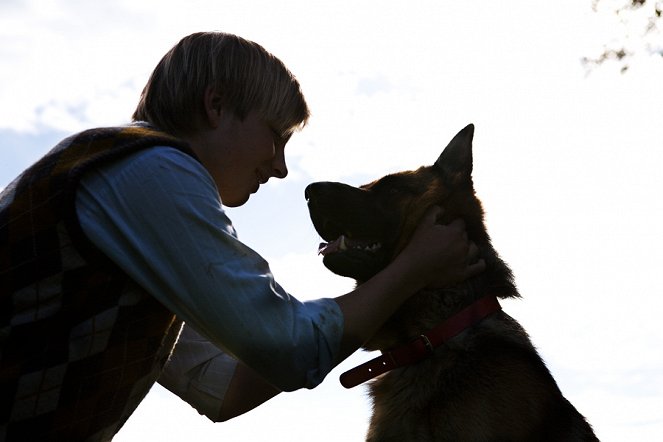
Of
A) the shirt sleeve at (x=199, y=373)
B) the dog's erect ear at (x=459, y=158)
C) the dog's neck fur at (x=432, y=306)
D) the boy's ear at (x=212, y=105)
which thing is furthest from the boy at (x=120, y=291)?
the dog's erect ear at (x=459, y=158)

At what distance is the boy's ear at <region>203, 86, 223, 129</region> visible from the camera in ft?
7.73

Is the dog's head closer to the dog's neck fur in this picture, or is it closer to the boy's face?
the dog's neck fur

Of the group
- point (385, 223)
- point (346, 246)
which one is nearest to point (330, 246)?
point (346, 246)

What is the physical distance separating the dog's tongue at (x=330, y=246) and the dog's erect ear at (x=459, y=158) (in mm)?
637

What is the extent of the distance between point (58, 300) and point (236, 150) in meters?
0.81

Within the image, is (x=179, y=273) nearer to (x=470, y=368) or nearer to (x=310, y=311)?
(x=310, y=311)

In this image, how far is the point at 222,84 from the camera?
7.76 feet

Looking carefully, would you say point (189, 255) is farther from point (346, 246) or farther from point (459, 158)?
point (459, 158)

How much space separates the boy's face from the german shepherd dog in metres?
0.79

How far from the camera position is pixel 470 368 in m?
2.87

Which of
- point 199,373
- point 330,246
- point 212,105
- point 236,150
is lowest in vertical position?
point 199,373

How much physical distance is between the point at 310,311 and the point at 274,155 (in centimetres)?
78

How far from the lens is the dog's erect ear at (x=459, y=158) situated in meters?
3.46

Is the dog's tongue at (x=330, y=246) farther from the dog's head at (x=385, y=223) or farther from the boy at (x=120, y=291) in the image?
the boy at (x=120, y=291)
